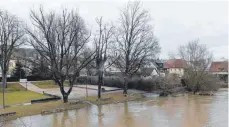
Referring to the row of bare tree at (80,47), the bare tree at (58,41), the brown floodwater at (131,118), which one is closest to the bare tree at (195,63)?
the row of bare tree at (80,47)

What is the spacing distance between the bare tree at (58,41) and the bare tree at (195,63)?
17.5m

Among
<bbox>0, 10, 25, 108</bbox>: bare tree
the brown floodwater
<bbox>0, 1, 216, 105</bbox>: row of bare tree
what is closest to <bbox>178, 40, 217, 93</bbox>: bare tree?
<bbox>0, 1, 216, 105</bbox>: row of bare tree

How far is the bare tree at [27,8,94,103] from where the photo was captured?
21625mm

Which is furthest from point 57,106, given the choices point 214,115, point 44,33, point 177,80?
point 177,80

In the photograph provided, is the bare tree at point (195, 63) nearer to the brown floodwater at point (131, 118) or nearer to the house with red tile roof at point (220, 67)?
the house with red tile roof at point (220, 67)

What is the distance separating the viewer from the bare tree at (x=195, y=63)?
33.2 metres

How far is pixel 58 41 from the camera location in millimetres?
22141

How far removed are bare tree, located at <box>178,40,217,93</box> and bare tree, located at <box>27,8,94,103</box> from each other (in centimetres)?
1752

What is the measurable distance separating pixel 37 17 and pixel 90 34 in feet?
17.6

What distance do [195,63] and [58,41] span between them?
2223 centimetres

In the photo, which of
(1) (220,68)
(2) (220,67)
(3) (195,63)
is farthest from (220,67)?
(3) (195,63)

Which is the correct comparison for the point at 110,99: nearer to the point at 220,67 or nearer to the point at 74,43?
the point at 74,43

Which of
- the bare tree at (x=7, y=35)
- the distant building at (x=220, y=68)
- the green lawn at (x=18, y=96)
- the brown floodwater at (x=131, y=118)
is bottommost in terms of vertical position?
the brown floodwater at (x=131, y=118)

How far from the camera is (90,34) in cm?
2403
